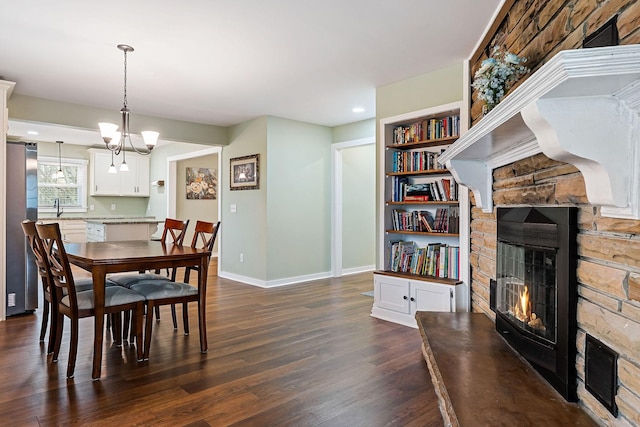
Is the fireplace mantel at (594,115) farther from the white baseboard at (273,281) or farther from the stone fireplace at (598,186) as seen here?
the white baseboard at (273,281)

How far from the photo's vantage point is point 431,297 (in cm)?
348

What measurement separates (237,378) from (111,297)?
972mm

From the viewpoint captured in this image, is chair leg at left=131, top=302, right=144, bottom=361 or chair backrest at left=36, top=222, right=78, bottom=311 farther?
chair leg at left=131, top=302, right=144, bottom=361

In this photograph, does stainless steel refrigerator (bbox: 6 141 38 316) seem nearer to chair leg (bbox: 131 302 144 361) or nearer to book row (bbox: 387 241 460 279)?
chair leg (bbox: 131 302 144 361)

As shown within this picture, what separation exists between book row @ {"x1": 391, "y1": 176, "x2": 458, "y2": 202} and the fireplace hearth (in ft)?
4.74

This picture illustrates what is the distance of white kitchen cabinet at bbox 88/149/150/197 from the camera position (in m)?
8.26

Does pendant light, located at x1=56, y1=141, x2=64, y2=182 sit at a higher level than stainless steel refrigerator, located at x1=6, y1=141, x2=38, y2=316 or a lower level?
higher

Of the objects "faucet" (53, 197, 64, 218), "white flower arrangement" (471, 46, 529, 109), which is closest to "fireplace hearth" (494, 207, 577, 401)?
"white flower arrangement" (471, 46, 529, 109)

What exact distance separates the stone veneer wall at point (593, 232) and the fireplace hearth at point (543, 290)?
34 millimetres

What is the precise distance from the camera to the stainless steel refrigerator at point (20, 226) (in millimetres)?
3902

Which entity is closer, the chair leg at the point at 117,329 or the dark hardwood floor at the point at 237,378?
the dark hardwood floor at the point at 237,378

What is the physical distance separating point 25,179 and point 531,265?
4.47 m

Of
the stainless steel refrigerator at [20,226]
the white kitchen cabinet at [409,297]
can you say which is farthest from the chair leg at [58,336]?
the white kitchen cabinet at [409,297]

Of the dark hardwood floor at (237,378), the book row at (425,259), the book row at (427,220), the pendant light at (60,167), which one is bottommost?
the dark hardwood floor at (237,378)
